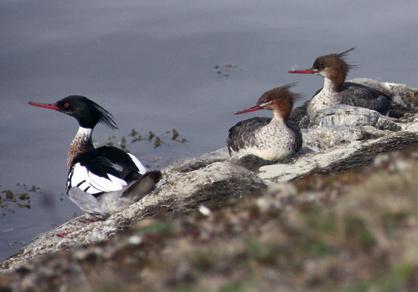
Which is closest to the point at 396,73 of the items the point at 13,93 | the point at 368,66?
the point at 368,66

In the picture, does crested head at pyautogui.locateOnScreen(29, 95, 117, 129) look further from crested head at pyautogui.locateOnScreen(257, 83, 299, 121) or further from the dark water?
crested head at pyautogui.locateOnScreen(257, 83, 299, 121)

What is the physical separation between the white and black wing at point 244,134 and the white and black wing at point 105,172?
69.8 inches

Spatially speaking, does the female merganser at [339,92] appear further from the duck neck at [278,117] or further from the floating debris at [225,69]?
the floating debris at [225,69]

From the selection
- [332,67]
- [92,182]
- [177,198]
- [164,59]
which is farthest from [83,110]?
[164,59]

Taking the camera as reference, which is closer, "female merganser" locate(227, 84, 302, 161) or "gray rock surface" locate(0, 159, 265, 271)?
"gray rock surface" locate(0, 159, 265, 271)

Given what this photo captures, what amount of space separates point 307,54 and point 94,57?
3.30m

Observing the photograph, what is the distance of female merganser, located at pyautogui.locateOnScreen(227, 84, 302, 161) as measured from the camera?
10.5 m

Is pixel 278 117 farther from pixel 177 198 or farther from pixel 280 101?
pixel 177 198

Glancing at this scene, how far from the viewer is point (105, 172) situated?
9.18 m

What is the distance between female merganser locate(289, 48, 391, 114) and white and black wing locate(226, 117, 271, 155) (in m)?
1.15

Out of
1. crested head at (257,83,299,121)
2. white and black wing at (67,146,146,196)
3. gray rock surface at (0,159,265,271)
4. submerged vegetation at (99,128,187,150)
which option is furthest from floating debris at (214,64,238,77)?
gray rock surface at (0,159,265,271)

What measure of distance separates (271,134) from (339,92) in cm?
200

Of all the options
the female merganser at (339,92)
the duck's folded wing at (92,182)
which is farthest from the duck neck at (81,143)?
the female merganser at (339,92)

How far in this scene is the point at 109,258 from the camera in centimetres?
454
